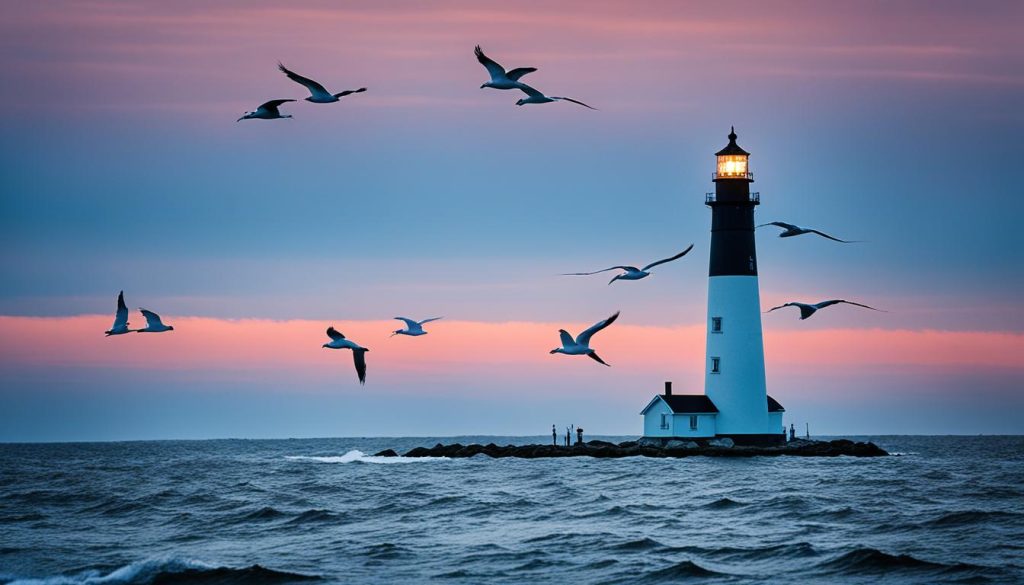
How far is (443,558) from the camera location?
28.2 m

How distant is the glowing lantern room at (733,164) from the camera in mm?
57531

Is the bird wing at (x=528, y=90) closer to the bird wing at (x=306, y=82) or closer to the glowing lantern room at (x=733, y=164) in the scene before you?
the bird wing at (x=306, y=82)

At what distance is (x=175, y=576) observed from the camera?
26.5 m

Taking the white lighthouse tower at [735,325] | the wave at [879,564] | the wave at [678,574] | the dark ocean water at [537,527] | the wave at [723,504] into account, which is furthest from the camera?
the white lighthouse tower at [735,325]

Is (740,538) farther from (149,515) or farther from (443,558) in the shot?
(149,515)

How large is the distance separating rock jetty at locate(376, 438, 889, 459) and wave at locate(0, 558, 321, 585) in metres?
31.6

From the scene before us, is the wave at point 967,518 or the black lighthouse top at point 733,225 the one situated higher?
the black lighthouse top at point 733,225

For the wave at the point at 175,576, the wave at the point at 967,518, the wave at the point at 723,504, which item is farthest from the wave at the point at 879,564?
the wave at the point at 723,504

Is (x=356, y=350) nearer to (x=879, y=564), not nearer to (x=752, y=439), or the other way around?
(x=879, y=564)

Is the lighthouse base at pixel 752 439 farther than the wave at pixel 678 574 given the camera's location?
Yes

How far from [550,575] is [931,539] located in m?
8.67

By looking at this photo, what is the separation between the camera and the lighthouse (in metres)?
55.7

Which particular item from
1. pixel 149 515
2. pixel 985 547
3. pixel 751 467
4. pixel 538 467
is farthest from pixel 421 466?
pixel 985 547

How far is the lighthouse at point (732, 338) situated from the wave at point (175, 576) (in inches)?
1253
